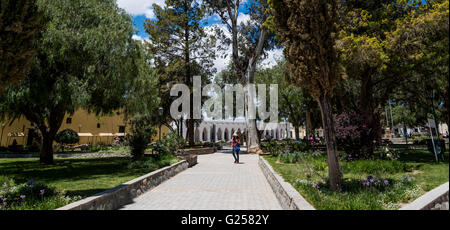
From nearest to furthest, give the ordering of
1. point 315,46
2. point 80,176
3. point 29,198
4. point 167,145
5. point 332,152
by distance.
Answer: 1. point 29,198
2. point 315,46
3. point 332,152
4. point 80,176
5. point 167,145

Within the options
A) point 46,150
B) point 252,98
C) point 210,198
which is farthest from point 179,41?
point 210,198

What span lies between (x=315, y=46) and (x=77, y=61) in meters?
9.29

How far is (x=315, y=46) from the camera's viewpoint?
4340mm

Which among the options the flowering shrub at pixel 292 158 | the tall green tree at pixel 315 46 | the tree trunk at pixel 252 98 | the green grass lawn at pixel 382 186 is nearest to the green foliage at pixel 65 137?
the tree trunk at pixel 252 98

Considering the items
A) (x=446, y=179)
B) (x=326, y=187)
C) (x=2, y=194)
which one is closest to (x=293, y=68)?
(x=326, y=187)

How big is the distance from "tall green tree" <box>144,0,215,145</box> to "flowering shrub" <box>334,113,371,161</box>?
13.8 meters

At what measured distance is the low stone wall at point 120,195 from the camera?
3.80m

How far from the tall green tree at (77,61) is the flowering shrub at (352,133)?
31.4 ft

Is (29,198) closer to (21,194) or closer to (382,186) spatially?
(21,194)

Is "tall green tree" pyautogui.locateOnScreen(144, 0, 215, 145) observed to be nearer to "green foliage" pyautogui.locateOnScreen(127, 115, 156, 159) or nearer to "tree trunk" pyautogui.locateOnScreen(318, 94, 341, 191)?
"green foliage" pyautogui.locateOnScreen(127, 115, 156, 159)

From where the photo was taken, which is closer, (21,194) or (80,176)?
(21,194)

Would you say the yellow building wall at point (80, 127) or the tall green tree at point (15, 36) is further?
the yellow building wall at point (80, 127)

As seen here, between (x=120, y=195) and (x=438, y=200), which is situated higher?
(x=438, y=200)

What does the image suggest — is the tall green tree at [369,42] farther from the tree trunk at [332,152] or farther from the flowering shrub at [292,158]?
the tree trunk at [332,152]
